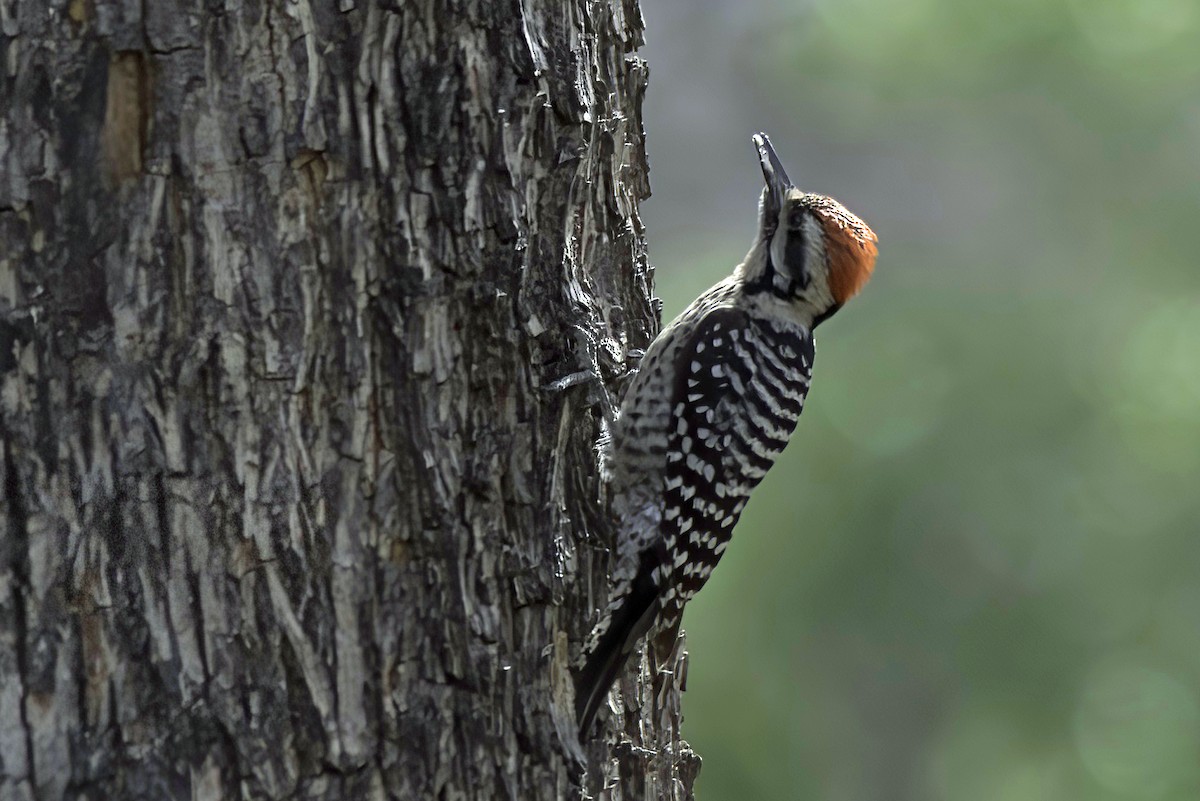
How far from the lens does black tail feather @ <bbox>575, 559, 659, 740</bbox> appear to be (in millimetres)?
2719

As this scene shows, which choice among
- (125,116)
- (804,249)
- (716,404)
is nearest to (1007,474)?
→ (804,249)

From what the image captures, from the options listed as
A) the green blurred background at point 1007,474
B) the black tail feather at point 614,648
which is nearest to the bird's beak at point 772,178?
the black tail feather at point 614,648

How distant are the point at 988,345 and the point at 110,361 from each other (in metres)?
7.16

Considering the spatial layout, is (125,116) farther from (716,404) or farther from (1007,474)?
(1007,474)

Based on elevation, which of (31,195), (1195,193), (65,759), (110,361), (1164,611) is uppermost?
(1195,193)

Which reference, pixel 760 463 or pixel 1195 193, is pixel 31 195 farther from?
pixel 1195 193

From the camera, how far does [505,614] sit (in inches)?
100

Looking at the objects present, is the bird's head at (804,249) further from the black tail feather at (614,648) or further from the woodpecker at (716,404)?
the black tail feather at (614,648)

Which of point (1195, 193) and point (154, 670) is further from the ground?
point (1195, 193)

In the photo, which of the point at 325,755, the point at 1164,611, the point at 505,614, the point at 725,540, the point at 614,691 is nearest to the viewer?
the point at 325,755

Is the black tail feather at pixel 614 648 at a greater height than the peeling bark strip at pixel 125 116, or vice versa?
the peeling bark strip at pixel 125 116

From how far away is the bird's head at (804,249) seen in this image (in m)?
4.00

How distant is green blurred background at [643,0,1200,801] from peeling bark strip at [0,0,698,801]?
5.74 m

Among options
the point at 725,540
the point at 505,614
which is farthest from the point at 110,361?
the point at 725,540
